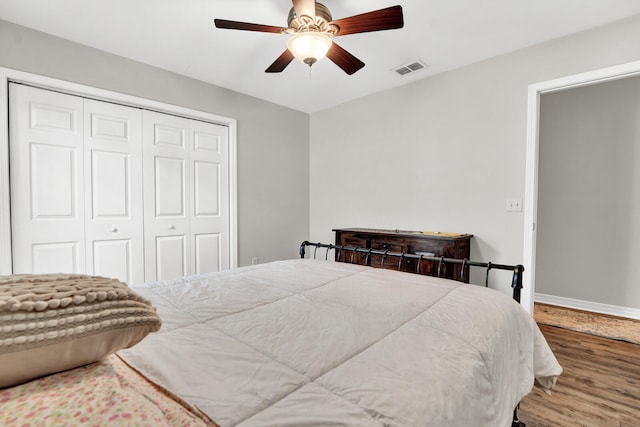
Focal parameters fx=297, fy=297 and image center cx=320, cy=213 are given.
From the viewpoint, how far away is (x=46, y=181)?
7.72 ft

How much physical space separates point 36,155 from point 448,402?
10.2 ft

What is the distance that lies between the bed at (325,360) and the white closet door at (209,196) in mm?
1765

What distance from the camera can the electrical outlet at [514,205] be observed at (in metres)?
2.52

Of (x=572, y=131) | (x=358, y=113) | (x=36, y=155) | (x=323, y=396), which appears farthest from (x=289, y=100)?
(x=323, y=396)

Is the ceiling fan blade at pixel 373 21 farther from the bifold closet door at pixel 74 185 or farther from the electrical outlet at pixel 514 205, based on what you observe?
the bifold closet door at pixel 74 185

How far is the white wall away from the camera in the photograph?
241 centimetres

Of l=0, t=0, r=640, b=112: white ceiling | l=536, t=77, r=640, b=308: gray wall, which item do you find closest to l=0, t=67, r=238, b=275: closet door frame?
l=0, t=0, r=640, b=112: white ceiling

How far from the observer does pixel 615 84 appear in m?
3.17

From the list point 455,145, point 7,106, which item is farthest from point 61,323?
point 455,145

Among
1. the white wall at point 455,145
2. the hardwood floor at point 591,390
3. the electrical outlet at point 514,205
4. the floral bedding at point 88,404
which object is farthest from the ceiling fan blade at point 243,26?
the hardwood floor at point 591,390

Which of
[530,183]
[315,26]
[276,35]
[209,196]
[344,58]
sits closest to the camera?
[315,26]

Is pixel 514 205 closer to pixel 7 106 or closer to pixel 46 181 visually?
pixel 46 181

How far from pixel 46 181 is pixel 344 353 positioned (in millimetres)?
2770

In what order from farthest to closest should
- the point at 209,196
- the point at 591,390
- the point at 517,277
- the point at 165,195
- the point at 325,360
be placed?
the point at 209,196, the point at 165,195, the point at 591,390, the point at 517,277, the point at 325,360
